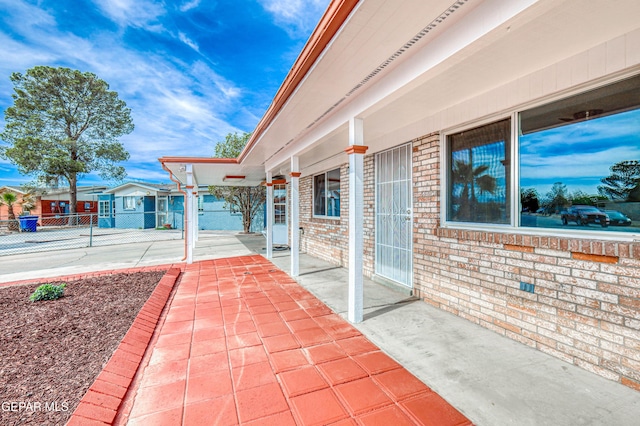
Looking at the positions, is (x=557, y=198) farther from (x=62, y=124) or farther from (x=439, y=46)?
(x=62, y=124)

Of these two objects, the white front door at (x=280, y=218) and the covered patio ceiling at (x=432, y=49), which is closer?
the covered patio ceiling at (x=432, y=49)

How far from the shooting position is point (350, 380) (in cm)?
225

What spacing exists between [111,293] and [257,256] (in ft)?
13.7

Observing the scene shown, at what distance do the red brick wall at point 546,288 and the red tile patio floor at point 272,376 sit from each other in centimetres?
137

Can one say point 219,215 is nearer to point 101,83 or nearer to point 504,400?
point 101,83

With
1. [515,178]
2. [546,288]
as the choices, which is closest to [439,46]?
[515,178]

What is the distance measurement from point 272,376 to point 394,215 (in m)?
3.29

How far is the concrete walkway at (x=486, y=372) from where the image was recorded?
1.88 metres

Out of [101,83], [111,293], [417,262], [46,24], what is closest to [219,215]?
[46,24]

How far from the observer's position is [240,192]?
1633cm

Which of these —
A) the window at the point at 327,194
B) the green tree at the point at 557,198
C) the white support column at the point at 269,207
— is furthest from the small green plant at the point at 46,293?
the green tree at the point at 557,198

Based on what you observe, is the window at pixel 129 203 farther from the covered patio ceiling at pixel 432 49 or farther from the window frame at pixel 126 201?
the covered patio ceiling at pixel 432 49

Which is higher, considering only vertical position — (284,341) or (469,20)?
(469,20)

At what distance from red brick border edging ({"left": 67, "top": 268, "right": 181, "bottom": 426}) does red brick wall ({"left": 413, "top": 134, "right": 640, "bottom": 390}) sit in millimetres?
3463
